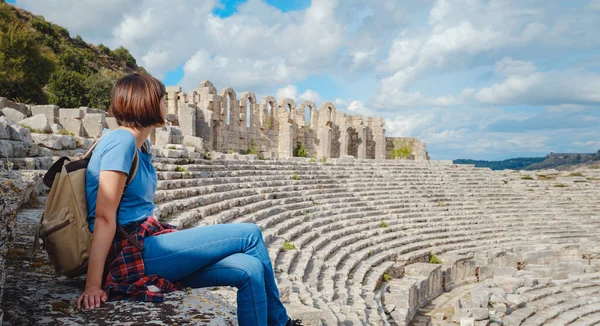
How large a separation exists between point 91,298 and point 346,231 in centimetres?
1096

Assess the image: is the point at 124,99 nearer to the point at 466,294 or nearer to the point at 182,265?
the point at 182,265

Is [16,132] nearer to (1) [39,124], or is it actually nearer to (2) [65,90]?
(1) [39,124]

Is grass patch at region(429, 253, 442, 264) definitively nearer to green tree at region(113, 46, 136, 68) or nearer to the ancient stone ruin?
the ancient stone ruin

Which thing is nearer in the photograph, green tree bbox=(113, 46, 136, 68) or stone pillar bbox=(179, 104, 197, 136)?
stone pillar bbox=(179, 104, 197, 136)

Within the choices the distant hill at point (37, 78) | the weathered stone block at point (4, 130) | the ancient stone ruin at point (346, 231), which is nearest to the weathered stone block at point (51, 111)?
the ancient stone ruin at point (346, 231)

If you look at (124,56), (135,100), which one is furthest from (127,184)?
(124,56)

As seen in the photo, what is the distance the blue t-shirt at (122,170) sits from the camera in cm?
227

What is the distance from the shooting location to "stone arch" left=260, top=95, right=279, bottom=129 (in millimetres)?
26375

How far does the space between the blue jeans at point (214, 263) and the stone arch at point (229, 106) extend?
70.8ft

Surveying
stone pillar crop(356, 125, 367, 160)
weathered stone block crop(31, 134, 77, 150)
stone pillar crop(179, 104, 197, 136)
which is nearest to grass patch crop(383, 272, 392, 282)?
weathered stone block crop(31, 134, 77, 150)

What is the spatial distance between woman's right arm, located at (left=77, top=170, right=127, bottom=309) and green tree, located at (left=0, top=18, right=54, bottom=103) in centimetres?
2319

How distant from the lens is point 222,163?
13109 millimetres

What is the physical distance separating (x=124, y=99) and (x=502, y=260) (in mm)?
14513

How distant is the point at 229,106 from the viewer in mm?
24375
